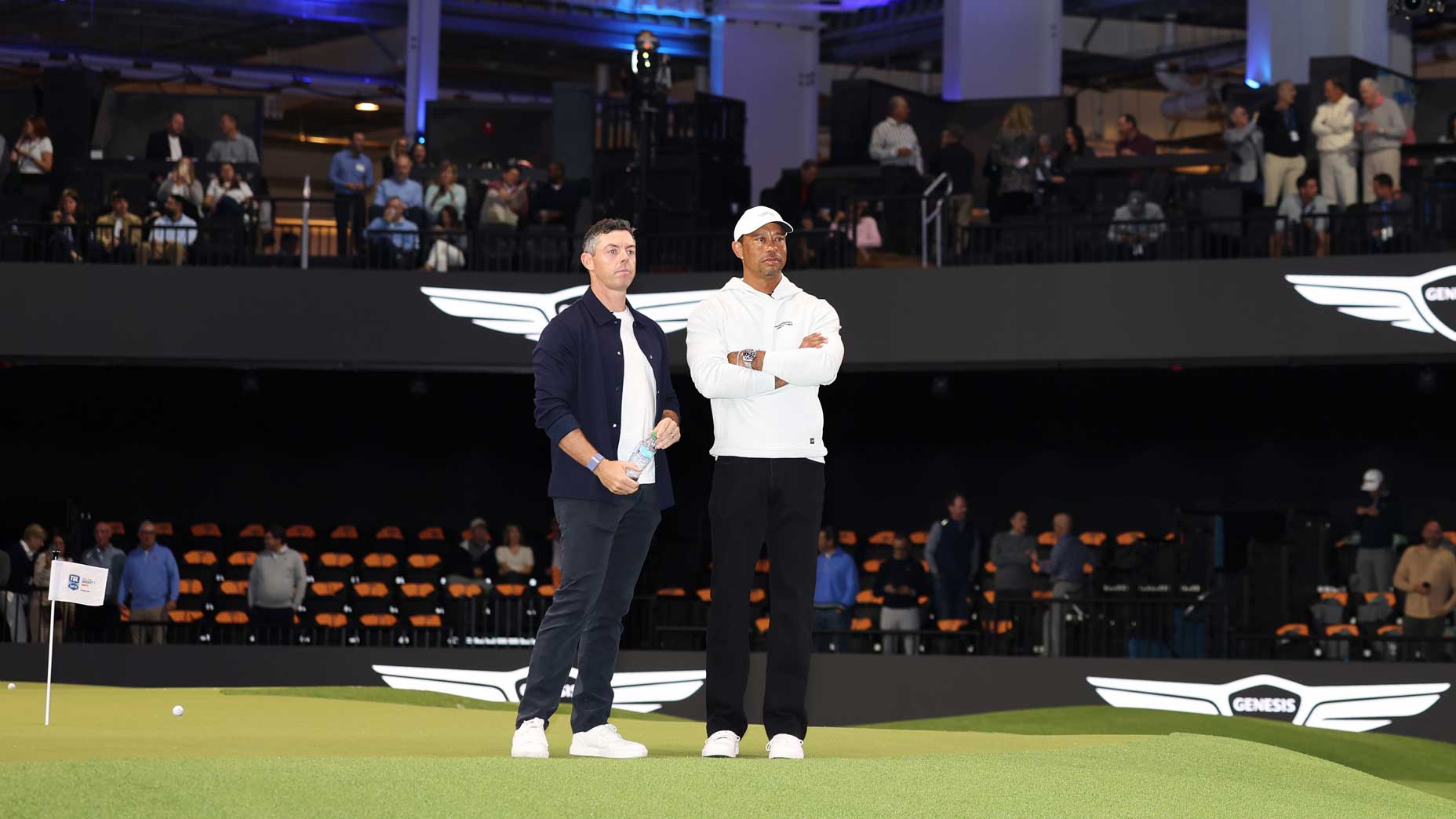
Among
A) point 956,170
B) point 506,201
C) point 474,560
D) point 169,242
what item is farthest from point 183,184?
point 956,170

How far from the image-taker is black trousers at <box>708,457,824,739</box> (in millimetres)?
5422

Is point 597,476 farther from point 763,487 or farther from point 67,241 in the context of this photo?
point 67,241

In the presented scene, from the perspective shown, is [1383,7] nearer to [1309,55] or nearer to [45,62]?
[1309,55]

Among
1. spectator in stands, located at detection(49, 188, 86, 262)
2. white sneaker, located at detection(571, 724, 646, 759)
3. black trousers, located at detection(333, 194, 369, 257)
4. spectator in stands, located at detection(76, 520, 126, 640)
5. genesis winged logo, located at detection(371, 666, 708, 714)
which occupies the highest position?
black trousers, located at detection(333, 194, 369, 257)

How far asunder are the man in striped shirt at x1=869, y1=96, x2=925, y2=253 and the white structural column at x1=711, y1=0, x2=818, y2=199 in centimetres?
560

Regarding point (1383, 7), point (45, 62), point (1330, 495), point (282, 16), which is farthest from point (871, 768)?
point (45, 62)

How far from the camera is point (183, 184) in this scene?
16297 millimetres

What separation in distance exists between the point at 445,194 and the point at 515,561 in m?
3.47

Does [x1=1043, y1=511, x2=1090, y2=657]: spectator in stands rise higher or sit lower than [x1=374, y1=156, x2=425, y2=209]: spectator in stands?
lower

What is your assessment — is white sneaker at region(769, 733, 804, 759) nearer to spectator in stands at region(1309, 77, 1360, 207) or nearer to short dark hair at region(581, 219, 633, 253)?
short dark hair at region(581, 219, 633, 253)

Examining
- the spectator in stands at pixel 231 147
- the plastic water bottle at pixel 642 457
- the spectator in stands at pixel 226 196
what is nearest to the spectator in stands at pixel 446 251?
the spectator in stands at pixel 226 196

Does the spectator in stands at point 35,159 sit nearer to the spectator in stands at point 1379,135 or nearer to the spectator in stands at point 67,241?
the spectator in stands at point 67,241

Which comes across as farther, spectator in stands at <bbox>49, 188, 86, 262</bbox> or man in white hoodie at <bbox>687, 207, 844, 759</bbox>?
spectator in stands at <bbox>49, 188, 86, 262</bbox>

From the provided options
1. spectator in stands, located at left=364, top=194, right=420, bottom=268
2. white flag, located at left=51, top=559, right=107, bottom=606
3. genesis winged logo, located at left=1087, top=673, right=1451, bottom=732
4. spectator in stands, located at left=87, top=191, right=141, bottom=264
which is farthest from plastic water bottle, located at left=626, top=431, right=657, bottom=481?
spectator in stands, located at left=87, top=191, right=141, bottom=264
